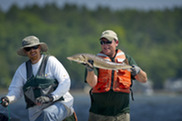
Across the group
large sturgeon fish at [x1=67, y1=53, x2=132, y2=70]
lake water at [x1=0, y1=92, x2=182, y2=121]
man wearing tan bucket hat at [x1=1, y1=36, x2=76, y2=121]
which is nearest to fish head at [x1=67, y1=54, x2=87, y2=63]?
large sturgeon fish at [x1=67, y1=53, x2=132, y2=70]

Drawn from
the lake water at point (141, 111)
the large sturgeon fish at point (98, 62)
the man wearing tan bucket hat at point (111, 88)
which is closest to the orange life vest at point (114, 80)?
the man wearing tan bucket hat at point (111, 88)

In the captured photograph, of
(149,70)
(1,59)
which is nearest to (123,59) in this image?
(1,59)

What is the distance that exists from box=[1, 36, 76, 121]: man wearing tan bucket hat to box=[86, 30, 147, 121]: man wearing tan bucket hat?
2.01ft

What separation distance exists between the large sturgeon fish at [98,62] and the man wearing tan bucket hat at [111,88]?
14.7 inches

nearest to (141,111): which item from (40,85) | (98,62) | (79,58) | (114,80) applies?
(114,80)

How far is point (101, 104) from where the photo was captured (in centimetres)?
944

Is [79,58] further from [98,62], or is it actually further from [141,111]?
[141,111]

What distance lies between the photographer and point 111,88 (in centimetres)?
943

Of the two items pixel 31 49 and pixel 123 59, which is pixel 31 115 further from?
pixel 123 59

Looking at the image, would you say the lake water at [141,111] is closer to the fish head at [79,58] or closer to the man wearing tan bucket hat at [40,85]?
the man wearing tan bucket hat at [40,85]

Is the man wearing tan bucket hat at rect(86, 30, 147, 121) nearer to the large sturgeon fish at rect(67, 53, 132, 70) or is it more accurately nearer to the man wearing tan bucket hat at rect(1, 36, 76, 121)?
the large sturgeon fish at rect(67, 53, 132, 70)

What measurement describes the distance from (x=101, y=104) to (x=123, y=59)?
3.49ft

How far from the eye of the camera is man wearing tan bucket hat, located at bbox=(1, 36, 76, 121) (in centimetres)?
913

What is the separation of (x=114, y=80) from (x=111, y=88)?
7.4 inches
